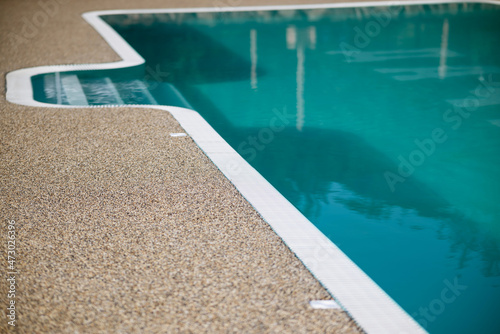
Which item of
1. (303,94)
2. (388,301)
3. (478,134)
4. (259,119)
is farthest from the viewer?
(303,94)

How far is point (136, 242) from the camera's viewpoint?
338cm

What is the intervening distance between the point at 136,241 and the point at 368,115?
4.81 meters

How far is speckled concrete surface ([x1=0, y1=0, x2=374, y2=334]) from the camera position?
2.68 m

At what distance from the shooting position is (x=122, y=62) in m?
8.73

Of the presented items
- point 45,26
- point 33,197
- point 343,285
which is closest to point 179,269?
point 343,285

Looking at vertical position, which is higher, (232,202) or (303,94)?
(232,202)

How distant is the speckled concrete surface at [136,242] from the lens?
106 inches

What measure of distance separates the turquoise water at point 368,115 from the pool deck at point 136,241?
39.6 inches

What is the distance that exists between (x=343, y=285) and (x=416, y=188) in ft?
8.85

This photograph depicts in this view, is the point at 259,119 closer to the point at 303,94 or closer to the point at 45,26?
the point at 303,94

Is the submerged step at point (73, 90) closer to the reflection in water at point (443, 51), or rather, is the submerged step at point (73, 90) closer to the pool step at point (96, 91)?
the pool step at point (96, 91)

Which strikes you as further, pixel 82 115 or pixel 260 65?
pixel 260 65

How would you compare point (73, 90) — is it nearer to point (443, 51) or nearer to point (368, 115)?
point (368, 115)

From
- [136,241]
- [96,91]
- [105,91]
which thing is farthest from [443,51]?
[136,241]
